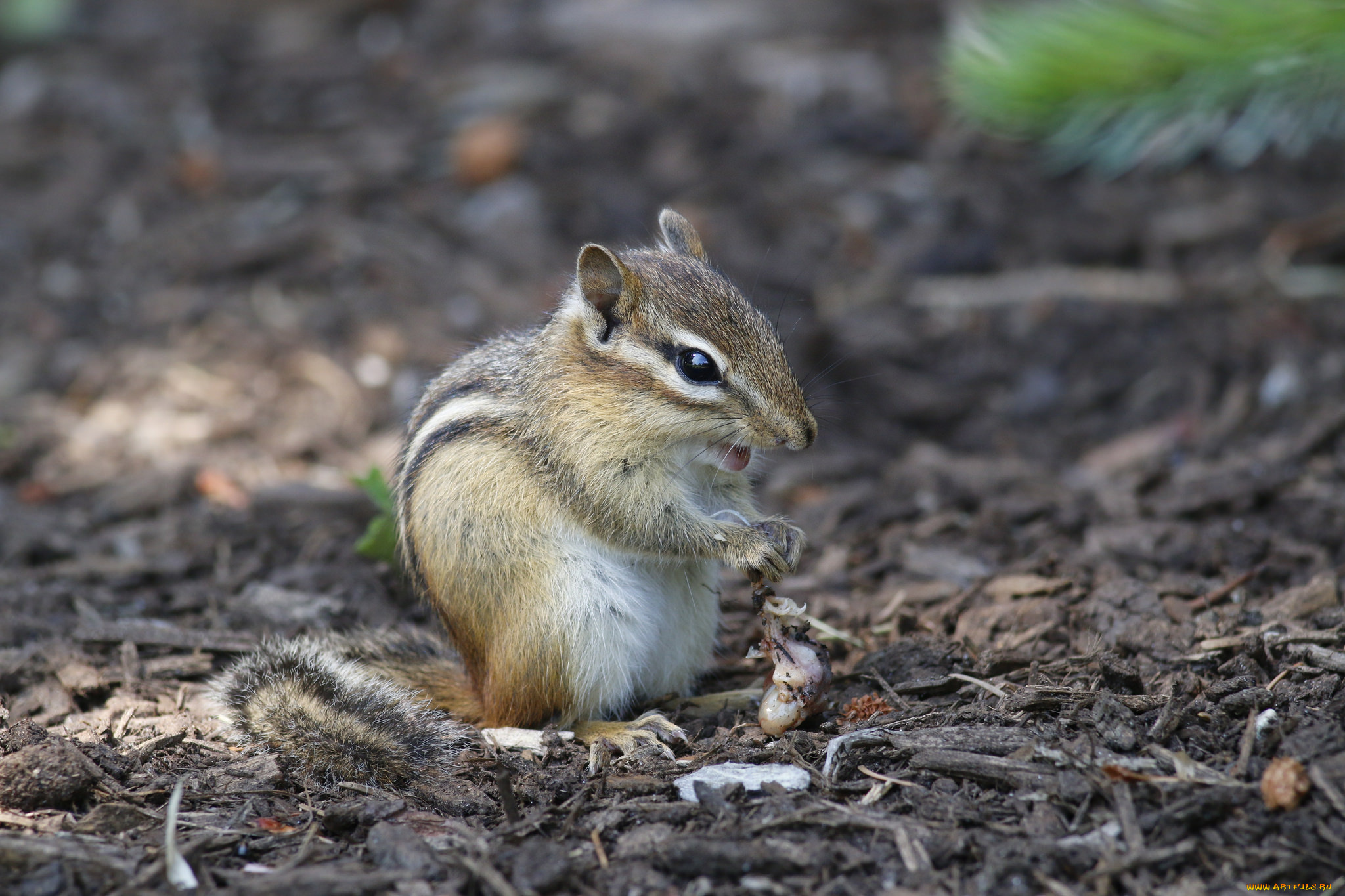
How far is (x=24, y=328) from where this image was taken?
262 inches

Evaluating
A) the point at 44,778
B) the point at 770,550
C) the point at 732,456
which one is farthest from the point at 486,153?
the point at 44,778

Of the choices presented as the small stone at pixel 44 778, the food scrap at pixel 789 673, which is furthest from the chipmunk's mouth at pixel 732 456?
the small stone at pixel 44 778

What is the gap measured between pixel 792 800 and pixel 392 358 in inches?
158

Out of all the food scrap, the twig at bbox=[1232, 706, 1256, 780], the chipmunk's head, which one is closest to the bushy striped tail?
the food scrap

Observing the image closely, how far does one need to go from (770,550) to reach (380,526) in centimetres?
155

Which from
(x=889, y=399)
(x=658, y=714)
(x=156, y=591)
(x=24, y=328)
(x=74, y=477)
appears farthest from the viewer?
(x=24, y=328)

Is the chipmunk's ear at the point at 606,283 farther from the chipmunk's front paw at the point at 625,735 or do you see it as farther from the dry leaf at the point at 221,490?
the dry leaf at the point at 221,490

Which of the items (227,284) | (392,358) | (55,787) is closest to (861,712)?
(55,787)

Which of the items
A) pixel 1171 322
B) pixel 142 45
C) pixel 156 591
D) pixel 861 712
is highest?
pixel 142 45

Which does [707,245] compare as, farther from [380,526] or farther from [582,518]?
[582,518]

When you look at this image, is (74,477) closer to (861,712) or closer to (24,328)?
(24,328)

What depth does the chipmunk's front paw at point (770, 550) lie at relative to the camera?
367 cm

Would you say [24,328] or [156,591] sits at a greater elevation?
[24,328]

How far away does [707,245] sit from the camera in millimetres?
6898
